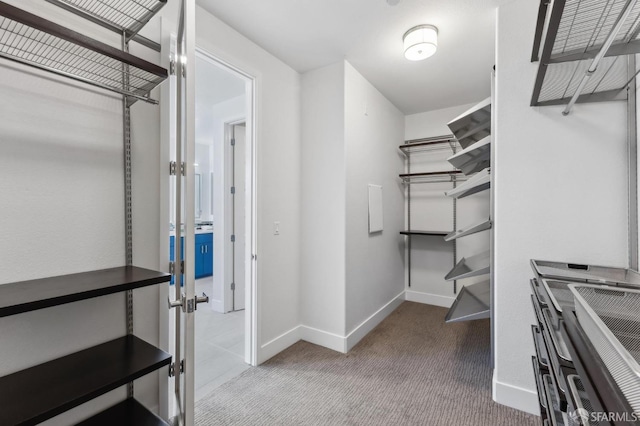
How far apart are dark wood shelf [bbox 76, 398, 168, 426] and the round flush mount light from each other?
2.71m

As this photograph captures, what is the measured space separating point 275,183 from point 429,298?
2.70 metres

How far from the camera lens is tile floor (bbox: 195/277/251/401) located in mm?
2145

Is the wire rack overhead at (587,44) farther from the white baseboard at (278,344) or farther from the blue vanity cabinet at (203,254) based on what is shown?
the blue vanity cabinet at (203,254)

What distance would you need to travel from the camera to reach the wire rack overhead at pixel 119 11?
1250mm

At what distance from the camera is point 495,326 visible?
73.5 inches

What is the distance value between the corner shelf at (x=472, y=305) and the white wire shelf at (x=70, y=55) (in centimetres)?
238

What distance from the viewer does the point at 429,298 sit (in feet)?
12.6

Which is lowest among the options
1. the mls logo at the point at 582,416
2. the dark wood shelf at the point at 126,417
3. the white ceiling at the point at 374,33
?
the dark wood shelf at the point at 126,417

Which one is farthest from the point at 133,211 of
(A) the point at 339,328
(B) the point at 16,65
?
(A) the point at 339,328

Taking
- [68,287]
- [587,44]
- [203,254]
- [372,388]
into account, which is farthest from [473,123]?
[203,254]

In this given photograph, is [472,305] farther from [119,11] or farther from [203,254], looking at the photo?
[203,254]

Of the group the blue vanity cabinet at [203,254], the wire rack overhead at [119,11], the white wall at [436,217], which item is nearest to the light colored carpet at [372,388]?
the white wall at [436,217]

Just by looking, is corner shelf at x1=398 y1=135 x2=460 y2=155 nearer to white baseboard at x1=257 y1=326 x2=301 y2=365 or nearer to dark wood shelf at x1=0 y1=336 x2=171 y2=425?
white baseboard at x1=257 y1=326 x2=301 y2=365

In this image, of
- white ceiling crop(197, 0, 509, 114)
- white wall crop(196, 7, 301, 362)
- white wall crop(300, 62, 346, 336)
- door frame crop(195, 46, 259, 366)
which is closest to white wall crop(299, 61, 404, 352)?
white wall crop(300, 62, 346, 336)
